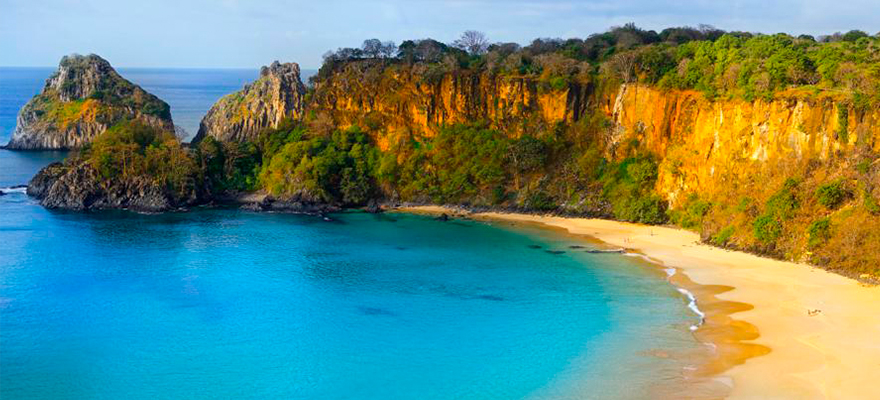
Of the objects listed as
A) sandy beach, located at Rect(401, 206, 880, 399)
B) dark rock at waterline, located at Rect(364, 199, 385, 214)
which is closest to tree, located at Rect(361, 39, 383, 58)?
dark rock at waterline, located at Rect(364, 199, 385, 214)

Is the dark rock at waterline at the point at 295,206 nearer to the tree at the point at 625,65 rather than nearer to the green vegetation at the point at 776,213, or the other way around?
the tree at the point at 625,65

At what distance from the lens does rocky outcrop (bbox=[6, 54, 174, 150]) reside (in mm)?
88625

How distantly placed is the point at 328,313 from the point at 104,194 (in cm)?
3327

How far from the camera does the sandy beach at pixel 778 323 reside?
28472mm

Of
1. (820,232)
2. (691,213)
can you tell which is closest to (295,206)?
(691,213)

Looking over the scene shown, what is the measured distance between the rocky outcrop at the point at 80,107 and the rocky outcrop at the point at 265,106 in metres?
8.67

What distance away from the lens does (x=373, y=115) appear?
67250 mm

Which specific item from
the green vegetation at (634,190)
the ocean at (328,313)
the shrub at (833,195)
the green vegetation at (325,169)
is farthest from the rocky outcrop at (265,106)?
the shrub at (833,195)

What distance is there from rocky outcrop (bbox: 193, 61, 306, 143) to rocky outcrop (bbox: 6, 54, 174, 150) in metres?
8.67

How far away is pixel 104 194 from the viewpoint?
61.8 metres

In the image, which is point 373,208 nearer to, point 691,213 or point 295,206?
point 295,206

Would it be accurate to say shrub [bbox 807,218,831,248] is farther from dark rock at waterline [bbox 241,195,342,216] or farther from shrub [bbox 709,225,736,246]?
dark rock at waterline [bbox 241,195,342,216]

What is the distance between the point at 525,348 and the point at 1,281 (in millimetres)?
29868

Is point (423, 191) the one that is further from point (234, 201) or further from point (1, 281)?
point (1, 281)
